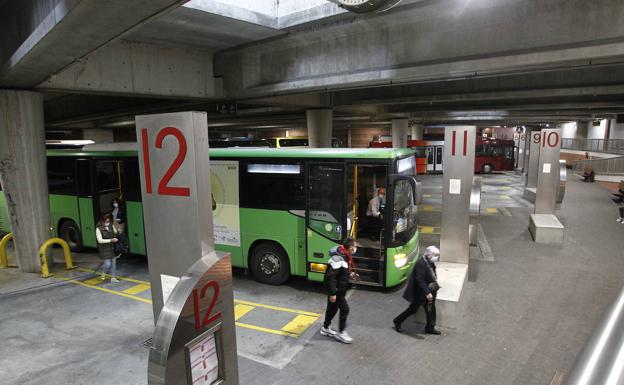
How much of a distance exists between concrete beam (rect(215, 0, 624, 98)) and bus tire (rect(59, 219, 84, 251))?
24.6 ft

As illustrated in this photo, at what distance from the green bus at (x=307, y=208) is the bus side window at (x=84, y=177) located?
1.62 metres

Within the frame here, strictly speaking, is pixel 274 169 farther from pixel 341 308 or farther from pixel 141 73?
pixel 141 73

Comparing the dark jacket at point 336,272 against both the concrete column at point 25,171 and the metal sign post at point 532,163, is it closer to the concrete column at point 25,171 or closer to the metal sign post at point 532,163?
the concrete column at point 25,171

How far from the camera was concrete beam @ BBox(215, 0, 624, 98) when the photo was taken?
25.4ft

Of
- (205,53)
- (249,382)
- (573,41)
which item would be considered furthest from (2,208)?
(573,41)

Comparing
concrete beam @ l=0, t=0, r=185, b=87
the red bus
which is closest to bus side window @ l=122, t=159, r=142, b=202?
concrete beam @ l=0, t=0, r=185, b=87

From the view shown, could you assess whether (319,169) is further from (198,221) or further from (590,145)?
(590,145)

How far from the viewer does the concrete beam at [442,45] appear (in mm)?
7738

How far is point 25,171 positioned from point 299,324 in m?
8.36

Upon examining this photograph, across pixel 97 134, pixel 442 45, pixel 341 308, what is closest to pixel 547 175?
pixel 442 45

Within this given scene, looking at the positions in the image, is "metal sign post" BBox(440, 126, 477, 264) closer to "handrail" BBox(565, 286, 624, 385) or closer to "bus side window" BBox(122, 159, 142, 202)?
"handrail" BBox(565, 286, 624, 385)

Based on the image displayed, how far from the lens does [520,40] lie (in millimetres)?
8305

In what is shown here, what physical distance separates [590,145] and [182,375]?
151 ft

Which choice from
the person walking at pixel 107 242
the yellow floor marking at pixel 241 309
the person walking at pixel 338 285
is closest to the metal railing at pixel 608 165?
the person walking at pixel 338 285
